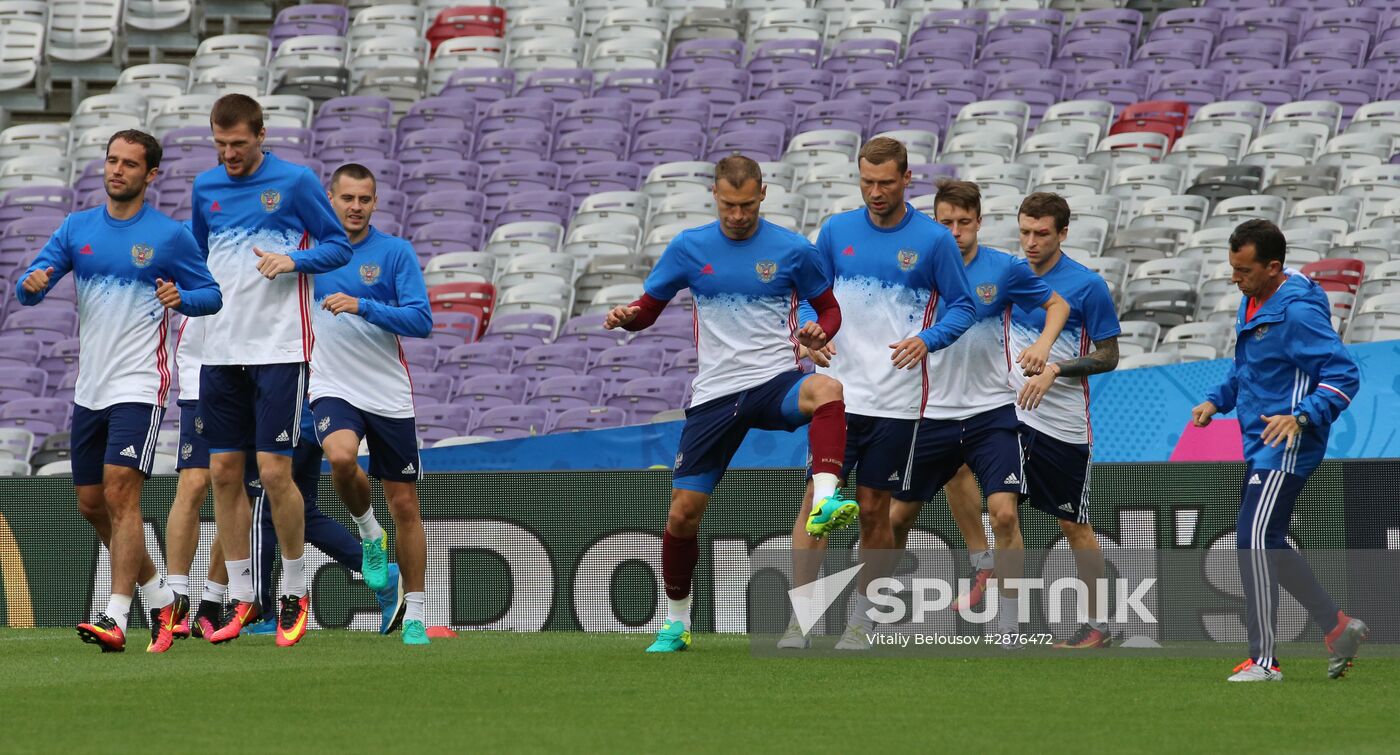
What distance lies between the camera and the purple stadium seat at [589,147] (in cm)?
2064

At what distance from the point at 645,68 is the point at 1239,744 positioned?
57.3ft

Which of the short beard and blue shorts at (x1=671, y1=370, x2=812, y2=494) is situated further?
the short beard

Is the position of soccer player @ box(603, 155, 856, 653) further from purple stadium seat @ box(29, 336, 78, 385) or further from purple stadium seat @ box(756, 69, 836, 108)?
purple stadium seat @ box(756, 69, 836, 108)

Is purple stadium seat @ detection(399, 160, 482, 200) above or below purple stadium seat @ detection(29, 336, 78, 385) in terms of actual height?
above

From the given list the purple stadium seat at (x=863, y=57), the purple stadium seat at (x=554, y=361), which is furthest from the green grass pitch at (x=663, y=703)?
the purple stadium seat at (x=863, y=57)

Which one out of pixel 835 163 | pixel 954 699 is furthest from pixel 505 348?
pixel 954 699

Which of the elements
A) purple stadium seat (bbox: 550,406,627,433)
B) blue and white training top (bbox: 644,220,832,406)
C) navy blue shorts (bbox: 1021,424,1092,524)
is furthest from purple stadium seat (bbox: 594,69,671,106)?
blue and white training top (bbox: 644,220,832,406)

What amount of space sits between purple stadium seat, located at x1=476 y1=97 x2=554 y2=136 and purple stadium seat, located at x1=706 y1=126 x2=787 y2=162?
2.19 m

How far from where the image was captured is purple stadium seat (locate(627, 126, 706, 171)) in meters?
20.3

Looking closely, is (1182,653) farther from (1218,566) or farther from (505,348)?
(505,348)

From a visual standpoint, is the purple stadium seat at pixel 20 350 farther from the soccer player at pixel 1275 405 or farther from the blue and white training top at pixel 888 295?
the soccer player at pixel 1275 405

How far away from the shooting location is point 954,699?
6.14 metres

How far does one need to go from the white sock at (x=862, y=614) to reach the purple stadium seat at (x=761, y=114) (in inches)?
510

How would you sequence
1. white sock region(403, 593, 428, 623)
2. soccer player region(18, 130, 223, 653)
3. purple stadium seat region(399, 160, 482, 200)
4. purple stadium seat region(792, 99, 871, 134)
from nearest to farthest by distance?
1. soccer player region(18, 130, 223, 653)
2. white sock region(403, 593, 428, 623)
3. purple stadium seat region(792, 99, 871, 134)
4. purple stadium seat region(399, 160, 482, 200)
